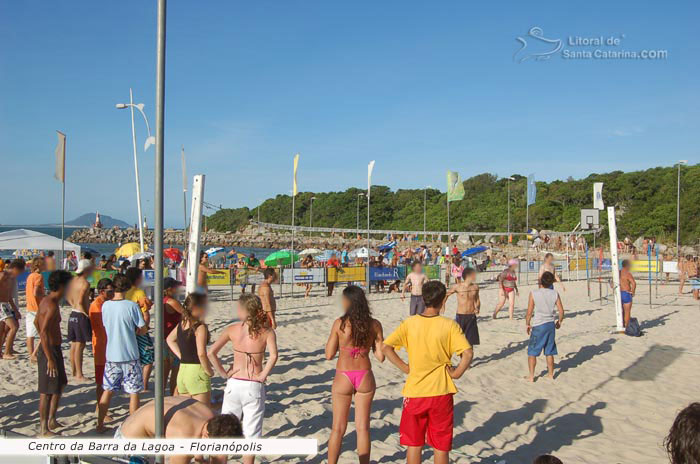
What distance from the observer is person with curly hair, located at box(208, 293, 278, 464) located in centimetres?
411

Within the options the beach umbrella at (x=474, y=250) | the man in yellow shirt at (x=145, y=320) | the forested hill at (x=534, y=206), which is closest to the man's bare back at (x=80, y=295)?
the man in yellow shirt at (x=145, y=320)

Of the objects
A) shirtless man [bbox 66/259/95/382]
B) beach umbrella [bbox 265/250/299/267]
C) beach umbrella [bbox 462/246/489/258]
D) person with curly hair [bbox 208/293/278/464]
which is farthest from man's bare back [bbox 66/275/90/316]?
beach umbrella [bbox 462/246/489/258]

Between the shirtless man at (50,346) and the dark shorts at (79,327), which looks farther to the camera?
the dark shorts at (79,327)

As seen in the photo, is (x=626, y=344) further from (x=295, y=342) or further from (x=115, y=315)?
(x=115, y=315)

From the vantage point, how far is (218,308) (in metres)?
14.2

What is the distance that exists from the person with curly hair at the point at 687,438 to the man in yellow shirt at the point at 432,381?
2.02 meters

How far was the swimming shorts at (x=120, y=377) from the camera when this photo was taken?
16.4ft

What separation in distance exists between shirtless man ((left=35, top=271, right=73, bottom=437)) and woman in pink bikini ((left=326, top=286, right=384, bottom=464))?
263 centimetres

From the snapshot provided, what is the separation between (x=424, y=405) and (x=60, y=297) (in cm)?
344

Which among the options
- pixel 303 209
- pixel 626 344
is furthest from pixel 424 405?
pixel 303 209

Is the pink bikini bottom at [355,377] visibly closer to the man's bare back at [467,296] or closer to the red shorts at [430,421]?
the red shorts at [430,421]

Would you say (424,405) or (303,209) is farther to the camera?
(303,209)

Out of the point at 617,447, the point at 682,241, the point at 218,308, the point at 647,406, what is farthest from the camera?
the point at 682,241

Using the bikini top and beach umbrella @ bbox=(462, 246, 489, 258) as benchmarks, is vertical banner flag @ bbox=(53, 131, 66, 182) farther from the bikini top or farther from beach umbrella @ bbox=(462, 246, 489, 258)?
beach umbrella @ bbox=(462, 246, 489, 258)
